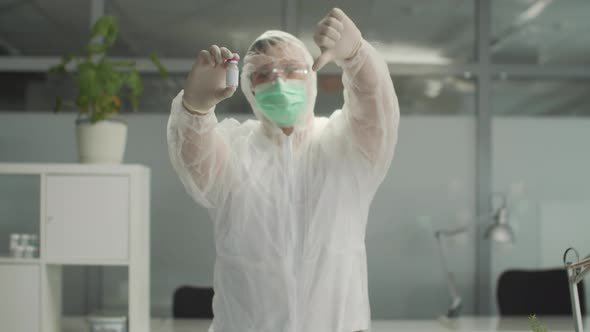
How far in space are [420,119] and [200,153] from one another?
2083mm

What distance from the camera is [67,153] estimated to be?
341 cm

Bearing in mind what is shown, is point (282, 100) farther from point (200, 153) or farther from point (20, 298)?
point (20, 298)

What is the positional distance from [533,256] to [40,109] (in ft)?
8.45

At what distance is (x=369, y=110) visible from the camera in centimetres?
152

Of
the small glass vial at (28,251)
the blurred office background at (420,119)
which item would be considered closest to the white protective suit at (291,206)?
the small glass vial at (28,251)

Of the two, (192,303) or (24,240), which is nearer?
(24,240)

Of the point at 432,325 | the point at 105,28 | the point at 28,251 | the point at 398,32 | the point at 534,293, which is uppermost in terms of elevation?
the point at 398,32

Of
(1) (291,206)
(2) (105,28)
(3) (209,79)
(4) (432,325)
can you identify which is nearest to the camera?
(3) (209,79)

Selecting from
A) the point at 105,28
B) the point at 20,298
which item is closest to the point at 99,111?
the point at 105,28

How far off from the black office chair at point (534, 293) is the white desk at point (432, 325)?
0.06 metres

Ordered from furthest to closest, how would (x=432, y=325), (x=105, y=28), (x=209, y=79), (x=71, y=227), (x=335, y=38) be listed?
(x=432, y=325) < (x=105, y=28) < (x=71, y=227) < (x=209, y=79) < (x=335, y=38)

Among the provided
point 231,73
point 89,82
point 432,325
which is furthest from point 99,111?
point 432,325

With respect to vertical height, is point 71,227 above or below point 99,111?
below

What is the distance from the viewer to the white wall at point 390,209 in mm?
3357
